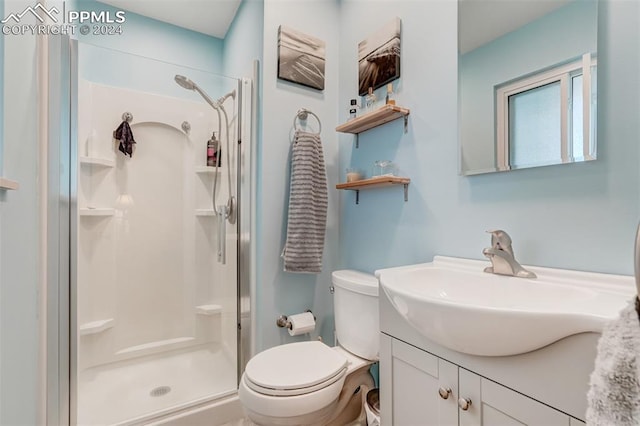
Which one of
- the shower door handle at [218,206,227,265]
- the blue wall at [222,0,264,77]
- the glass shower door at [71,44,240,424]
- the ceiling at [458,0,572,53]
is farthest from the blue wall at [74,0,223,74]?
the ceiling at [458,0,572,53]

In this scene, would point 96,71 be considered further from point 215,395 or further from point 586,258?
point 586,258

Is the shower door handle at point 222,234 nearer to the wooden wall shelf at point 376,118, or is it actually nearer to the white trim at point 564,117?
the wooden wall shelf at point 376,118

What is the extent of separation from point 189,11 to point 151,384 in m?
2.67

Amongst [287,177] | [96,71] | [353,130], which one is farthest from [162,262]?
[353,130]

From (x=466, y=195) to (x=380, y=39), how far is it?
39.1 inches

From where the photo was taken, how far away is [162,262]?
2018mm

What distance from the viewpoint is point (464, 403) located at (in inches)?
Answer: 29.8

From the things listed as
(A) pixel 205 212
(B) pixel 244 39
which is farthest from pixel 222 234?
(B) pixel 244 39

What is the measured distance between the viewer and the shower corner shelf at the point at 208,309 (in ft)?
6.34

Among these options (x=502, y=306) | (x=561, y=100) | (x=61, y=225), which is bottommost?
(x=502, y=306)

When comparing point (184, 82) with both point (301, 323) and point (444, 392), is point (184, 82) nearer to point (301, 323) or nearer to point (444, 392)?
point (301, 323)

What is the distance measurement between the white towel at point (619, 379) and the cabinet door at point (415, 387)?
42 cm

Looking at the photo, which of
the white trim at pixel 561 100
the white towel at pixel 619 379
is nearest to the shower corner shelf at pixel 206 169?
the white trim at pixel 561 100

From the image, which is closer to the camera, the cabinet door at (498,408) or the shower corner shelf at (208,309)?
the cabinet door at (498,408)
